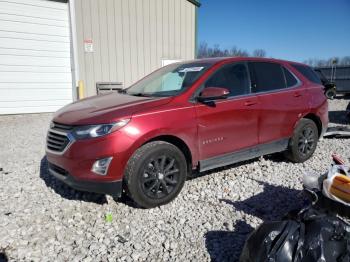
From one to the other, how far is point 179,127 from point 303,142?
256cm

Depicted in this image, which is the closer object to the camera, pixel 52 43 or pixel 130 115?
pixel 130 115

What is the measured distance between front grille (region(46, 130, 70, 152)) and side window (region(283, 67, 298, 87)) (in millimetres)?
3434

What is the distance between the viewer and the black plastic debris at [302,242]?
2021 millimetres

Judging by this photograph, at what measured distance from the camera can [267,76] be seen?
15.1 feet

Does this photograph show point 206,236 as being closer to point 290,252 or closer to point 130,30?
point 290,252

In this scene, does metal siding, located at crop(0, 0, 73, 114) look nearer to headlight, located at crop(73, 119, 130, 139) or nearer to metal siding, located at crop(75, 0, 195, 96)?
metal siding, located at crop(75, 0, 195, 96)

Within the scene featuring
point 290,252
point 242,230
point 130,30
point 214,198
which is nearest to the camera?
point 290,252

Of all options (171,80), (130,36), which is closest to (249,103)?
(171,80)

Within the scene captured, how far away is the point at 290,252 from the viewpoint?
204 centimetres

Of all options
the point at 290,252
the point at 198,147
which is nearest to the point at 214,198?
the point at 198,147

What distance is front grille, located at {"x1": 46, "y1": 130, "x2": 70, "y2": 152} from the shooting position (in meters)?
3.29

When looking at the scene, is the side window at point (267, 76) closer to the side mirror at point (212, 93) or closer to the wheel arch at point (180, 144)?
the side mirror at point (212, 93)

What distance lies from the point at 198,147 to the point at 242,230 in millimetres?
1091

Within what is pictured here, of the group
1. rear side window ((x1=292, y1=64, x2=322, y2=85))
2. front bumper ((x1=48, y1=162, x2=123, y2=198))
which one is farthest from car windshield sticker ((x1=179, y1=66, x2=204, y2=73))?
rear side window ((x1=292, y1=64, x2=322, y2=85))
